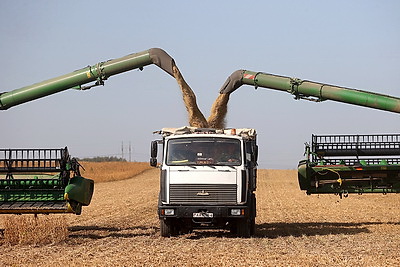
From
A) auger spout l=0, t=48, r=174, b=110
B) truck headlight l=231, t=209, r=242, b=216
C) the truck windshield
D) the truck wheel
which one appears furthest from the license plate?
auger spout l=0, t=48, r=174, b=110

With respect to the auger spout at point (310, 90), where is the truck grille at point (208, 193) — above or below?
below

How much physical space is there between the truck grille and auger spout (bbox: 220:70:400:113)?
4.65 m

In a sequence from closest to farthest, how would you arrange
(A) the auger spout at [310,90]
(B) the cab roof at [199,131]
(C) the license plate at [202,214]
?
1. (C) the license plate at [202,214]
2. (B) the cab roof at [199,131]
3. (A) the auger spout at [310,90]

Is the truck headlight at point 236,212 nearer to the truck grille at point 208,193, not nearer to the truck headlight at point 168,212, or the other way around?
the truck grille at point 208,193

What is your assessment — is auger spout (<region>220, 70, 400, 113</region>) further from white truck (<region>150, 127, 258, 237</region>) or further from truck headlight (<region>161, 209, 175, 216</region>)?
truck headlight (<region>161, 209, 175, 216</region>)

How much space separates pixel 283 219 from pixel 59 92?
25.1 ft

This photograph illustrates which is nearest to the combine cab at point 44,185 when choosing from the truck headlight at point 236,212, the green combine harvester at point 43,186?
the green combine harvester at point 43,186

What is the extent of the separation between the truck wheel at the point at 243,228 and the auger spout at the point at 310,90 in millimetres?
4734

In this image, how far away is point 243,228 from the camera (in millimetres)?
14883

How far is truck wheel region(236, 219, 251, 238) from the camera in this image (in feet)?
48.8

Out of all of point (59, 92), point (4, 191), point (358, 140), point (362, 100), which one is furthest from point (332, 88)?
point (4, 191)

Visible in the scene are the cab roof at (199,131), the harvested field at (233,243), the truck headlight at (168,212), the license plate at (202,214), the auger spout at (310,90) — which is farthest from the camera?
the auger spout at (310,90)

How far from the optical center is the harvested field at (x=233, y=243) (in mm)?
10992

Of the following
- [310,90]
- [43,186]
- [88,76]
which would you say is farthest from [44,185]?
[310,90]
